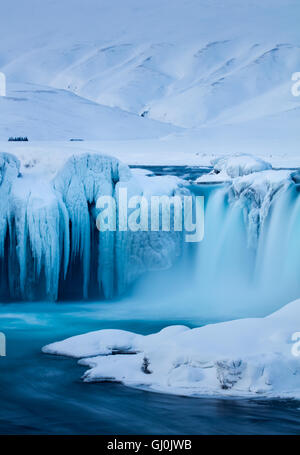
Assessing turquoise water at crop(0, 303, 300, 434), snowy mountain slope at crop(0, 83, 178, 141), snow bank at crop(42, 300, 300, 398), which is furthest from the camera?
snowy mountain slope at crop(0, 83, 178, 141)

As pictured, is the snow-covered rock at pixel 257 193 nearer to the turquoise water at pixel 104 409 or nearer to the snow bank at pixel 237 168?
the snow bank at pixel 237 168

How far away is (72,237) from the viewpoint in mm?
14148

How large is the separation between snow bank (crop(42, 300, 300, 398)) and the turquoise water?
7.3 inches

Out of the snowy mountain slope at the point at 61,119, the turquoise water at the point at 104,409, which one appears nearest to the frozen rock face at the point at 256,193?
the turquoise water at the point at 104,409

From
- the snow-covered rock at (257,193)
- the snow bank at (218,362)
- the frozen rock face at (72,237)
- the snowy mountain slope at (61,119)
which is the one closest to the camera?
the snow bank at (218,362)

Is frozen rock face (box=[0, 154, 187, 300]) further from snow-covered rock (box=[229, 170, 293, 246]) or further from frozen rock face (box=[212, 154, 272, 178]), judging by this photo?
frozen rock face (box=[212, 154, 272, 178])

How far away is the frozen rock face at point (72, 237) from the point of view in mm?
13555

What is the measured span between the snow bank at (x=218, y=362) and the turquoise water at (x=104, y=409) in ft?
0.61

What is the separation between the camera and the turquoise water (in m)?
7.79

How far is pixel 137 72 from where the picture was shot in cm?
3534

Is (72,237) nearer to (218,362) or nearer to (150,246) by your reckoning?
(150,246)

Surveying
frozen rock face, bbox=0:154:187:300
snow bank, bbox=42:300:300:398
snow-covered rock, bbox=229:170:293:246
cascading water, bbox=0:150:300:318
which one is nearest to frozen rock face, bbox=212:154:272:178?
cascading water, bbox=0:150:300:318

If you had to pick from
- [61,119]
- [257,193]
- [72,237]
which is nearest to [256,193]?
[257,193]
